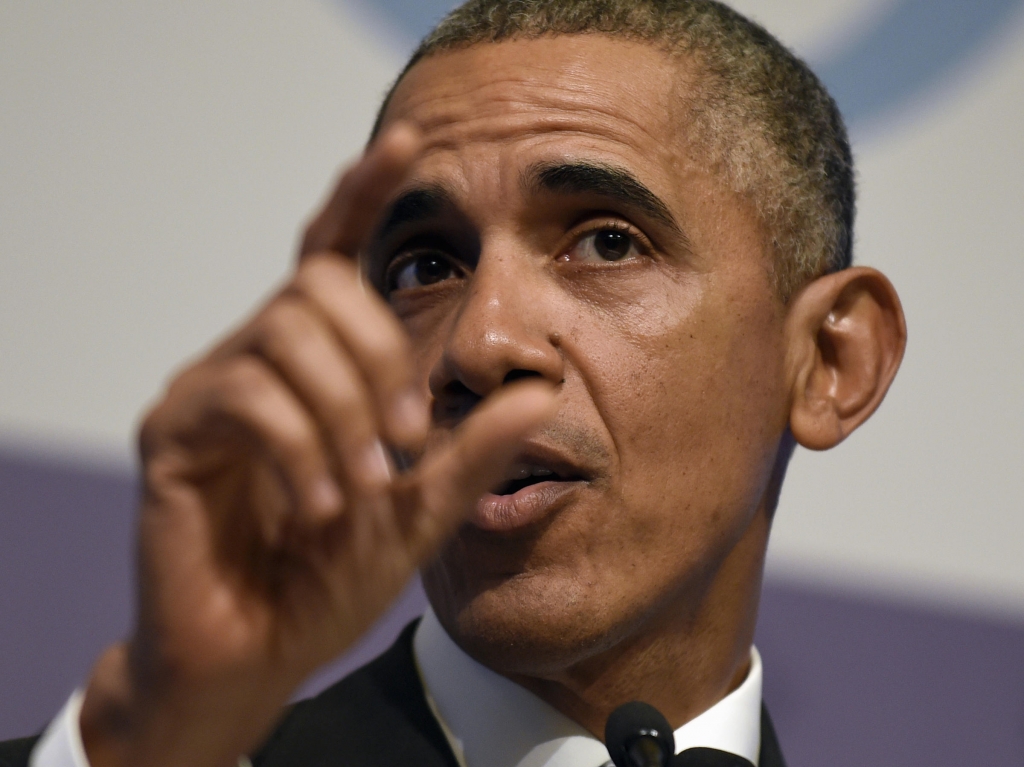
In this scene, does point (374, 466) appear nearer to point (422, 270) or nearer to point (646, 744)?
point (646, 744)

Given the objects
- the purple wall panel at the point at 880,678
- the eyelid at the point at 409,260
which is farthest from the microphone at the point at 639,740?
the purple wall panel at the point at 880,678

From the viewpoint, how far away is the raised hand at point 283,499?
0.79m

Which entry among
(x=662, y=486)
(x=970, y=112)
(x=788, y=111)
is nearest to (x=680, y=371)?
(x=662, y=486)

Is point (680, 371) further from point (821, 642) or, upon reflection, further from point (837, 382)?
point (821, 642)

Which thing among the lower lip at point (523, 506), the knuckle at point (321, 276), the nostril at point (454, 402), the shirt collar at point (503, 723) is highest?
the knuckle at point (321, 276)

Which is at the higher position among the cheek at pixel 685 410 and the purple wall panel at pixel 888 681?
the cheek at pixel 685 410

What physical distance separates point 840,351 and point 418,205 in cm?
61

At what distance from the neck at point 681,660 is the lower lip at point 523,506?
0.22 m

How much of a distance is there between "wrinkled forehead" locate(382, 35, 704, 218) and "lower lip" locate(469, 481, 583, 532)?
0.39m

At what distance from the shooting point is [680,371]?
54.2 inches

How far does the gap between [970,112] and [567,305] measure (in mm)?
1408

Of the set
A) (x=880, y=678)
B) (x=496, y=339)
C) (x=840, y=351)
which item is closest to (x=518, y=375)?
(x=496, y=339)

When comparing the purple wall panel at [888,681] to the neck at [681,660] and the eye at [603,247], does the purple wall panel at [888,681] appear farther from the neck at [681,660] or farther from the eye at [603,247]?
the eye at [603,247]

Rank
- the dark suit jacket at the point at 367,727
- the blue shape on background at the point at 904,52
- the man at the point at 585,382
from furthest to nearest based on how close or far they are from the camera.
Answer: the blue shape on background at the point at 904,52, the dark suit jacket at the point at 367,727, the man at the point at 585,382
